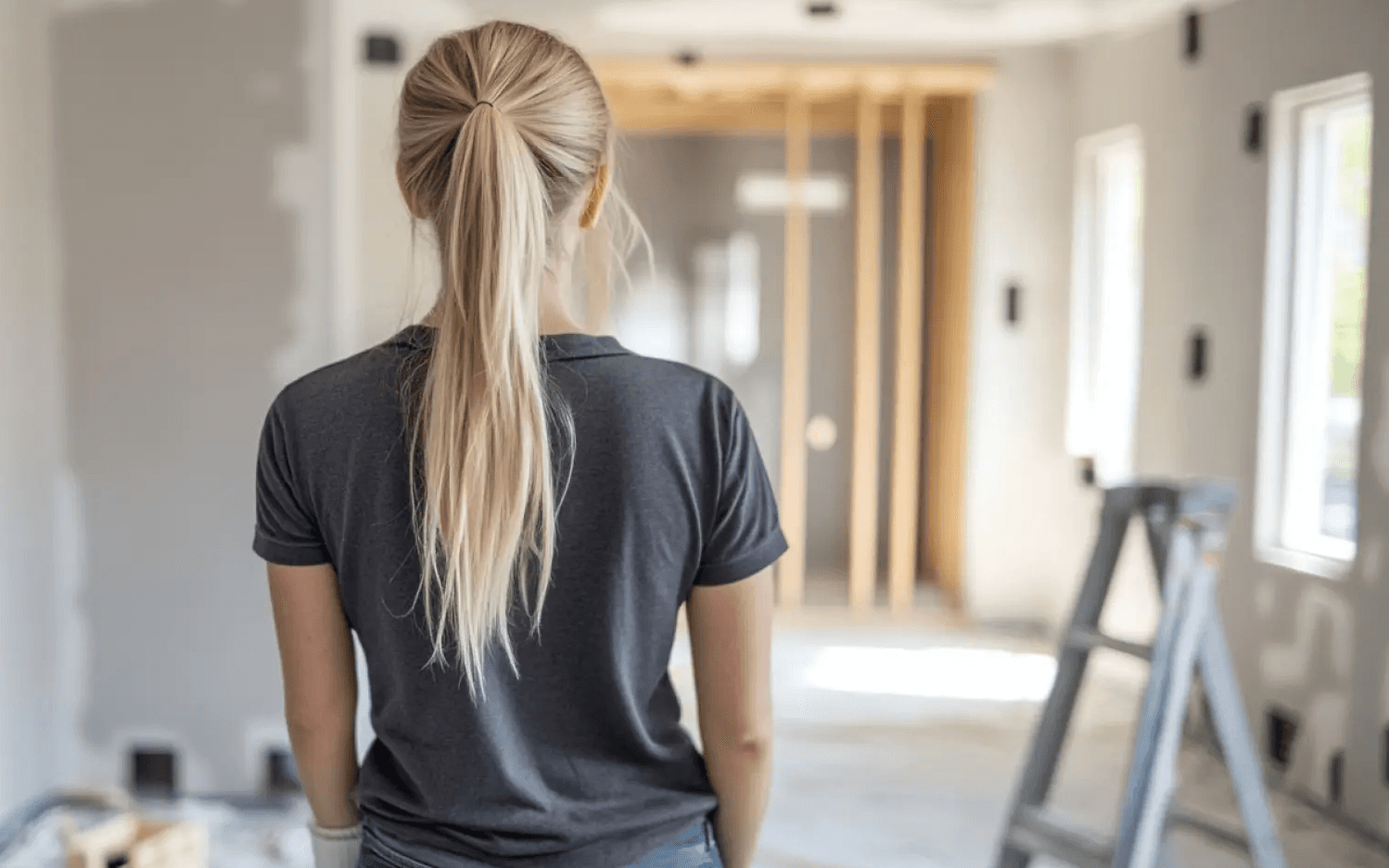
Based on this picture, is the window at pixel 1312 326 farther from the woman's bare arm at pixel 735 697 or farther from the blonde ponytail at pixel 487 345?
the blonde ponytail at pixel 487 345

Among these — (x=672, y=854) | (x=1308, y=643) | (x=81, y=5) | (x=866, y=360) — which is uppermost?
(x=81, y=5)

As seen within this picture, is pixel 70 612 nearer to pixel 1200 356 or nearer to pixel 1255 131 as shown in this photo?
pixel 1200 356

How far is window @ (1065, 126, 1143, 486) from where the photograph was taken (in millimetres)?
4625

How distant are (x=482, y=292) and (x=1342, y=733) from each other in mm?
3004

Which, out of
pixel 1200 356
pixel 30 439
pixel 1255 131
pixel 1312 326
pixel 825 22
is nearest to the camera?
pixel 30 439

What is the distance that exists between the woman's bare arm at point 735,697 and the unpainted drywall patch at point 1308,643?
2577mm

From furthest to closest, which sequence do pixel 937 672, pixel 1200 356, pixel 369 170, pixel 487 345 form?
1. pixel 937 672
2. pixel 1200 356
3. pixel 369 170
4. pixel 487 345

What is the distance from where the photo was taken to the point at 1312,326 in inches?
133

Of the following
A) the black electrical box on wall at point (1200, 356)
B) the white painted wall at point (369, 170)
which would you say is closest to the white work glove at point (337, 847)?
the white painted wall at point (369, 170)

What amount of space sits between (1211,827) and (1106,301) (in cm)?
299

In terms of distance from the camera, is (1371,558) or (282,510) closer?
(282,510)

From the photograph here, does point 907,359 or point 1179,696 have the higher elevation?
point 907,359

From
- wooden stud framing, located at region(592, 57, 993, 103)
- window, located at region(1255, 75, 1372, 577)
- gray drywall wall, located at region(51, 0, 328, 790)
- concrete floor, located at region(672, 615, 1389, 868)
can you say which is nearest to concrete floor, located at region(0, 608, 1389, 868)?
concrete floor, located at region(672, 615, 1389, 868)

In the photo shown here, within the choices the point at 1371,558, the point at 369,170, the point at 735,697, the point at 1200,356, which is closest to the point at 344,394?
the point at 735,697
